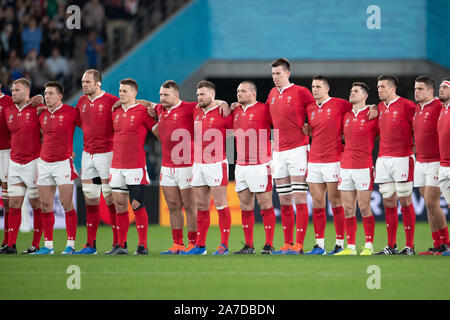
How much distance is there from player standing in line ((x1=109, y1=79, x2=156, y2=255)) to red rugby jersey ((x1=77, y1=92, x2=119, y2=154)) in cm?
18

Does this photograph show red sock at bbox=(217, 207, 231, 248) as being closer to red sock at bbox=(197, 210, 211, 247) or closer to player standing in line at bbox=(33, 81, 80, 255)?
red sock at bbox=(197, 210, 211, 247)

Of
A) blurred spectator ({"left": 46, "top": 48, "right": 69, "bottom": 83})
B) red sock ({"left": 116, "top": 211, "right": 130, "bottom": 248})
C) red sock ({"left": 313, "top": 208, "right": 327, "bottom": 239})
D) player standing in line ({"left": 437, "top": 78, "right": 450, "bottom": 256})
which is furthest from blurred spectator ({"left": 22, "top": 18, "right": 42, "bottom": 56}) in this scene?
player standing in line ({"left": 437, "top": 78, "right": 450, "bottom": 256})

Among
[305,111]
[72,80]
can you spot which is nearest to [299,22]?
[72,80]

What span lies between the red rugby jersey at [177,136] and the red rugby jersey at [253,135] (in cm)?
61

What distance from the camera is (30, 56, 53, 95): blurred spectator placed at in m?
18.9

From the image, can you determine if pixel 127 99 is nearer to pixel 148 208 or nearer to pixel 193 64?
pixel 148 208

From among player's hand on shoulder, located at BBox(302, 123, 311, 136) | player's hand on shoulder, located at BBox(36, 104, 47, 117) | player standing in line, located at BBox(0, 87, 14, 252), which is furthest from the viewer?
player standing in line, located at BBox(0, 87, 14, 252)

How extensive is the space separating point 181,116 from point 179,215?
4.15 feet

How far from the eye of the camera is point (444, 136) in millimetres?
9789

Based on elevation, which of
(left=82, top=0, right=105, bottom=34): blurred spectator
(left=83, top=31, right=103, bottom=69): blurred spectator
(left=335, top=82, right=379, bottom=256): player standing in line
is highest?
(left=82, top=0, right=105, bottom=34): blurred spectator

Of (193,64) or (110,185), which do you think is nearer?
(110,185)

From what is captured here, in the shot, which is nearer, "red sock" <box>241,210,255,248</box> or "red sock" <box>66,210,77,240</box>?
"red sock" <box>241,210,255,248</box>

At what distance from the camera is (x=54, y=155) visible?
10.6 m

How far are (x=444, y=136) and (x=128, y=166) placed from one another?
388 centimetres
